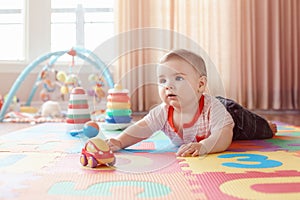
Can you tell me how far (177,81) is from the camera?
1.06 m

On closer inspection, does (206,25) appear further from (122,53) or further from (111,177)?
(111,177)

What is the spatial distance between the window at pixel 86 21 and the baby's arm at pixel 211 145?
180 cm

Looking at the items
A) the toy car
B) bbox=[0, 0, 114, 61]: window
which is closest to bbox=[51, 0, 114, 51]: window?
bbox=[0, 0, 114, 61]: window

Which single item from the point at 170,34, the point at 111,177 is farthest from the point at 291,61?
the point at 111,177

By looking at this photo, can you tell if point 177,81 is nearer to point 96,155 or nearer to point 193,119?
point 193,119

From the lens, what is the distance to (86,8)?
276 centimetres

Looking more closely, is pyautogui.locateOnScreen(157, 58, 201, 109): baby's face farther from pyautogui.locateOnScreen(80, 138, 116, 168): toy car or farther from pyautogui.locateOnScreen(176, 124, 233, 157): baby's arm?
pyautogui.locateOnScreen(80, 138, 116, 168): toy car

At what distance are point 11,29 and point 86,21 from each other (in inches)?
21.3

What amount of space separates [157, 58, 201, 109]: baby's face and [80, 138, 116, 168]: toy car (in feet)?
0.79

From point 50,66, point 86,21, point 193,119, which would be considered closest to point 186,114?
point 193,119

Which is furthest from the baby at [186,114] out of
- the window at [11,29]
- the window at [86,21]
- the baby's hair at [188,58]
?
the window at [11,29]

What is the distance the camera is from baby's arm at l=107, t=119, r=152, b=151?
1.12 meters

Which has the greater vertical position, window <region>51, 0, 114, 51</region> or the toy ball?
window <region>51, 0, 114, 51</region>

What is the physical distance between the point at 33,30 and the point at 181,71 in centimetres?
202
